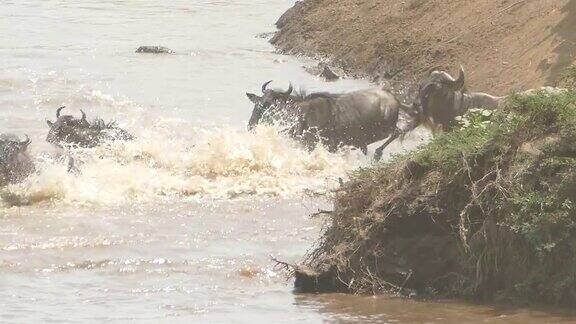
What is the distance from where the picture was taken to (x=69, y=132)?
51.7ft

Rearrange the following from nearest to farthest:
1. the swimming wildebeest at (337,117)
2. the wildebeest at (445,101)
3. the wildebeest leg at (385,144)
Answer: the wildebeest leg at (385,144) → the wildebeest at (445,101) → the swimming wildebeest at (337,117)

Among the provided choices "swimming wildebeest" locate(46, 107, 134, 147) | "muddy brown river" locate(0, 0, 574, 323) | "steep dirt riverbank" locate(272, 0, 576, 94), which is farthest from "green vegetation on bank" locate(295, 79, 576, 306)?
"steep dirt riverbank" locate(272, 0, 576, 94)

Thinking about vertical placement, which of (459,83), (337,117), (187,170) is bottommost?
(187,170)

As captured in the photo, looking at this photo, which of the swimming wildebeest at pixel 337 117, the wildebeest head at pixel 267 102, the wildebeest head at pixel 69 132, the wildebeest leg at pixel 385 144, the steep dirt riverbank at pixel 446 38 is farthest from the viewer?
the steep dirt riverbank at pixel 446 38

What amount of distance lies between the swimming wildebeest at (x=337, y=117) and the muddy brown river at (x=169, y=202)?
11.7 inches

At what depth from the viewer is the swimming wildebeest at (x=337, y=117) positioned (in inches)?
631

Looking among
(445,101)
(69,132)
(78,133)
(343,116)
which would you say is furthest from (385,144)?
(69,132)

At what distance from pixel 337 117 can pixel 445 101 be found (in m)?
1.46

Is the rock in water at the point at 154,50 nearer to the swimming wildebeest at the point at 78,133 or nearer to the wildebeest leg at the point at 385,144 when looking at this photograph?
the swimming wildebeest at the point at 78,133

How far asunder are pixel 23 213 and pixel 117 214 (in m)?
0.91

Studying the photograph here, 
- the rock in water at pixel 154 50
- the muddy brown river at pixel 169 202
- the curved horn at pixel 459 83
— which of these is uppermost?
the rock in water at pixel 154 50

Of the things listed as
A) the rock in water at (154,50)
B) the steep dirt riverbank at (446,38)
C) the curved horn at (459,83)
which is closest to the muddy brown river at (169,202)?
the rock in water at (154,50)

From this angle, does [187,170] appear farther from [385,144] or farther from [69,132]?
[385,144]

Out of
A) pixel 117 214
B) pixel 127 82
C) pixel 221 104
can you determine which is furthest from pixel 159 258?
pixel 127 82
